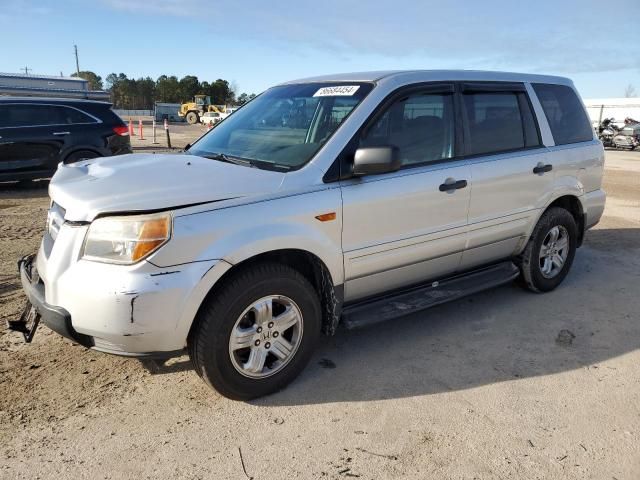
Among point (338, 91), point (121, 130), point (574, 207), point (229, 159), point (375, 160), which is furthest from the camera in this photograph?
point (121, 130)

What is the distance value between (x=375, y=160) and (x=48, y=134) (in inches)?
330

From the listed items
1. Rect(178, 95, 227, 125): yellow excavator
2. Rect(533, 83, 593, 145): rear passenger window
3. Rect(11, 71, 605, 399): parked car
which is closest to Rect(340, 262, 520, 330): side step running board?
Rect(11, 71, 605, 399): parked car

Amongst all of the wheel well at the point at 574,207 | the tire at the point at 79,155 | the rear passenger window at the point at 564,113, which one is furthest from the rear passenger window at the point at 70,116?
the wheel well at the point at 574,207

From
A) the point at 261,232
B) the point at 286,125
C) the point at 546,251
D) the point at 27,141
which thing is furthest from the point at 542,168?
the point at 27,141

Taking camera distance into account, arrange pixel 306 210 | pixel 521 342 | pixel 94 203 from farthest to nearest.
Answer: pixel 521 342, pixel 306 210, pixel 94 203

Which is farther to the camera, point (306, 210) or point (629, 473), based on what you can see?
point (306, 210)

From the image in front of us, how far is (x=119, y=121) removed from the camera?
34.1ft

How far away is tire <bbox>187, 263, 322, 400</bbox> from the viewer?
9.24ft

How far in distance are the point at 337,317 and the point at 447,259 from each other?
107 cm

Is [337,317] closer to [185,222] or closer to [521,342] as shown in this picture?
[185,222]

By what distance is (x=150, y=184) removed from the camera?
288cm

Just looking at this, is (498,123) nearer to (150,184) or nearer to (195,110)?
(150,184)

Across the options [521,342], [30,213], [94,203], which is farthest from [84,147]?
[521,342]

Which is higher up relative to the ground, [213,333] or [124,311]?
[124,311]
